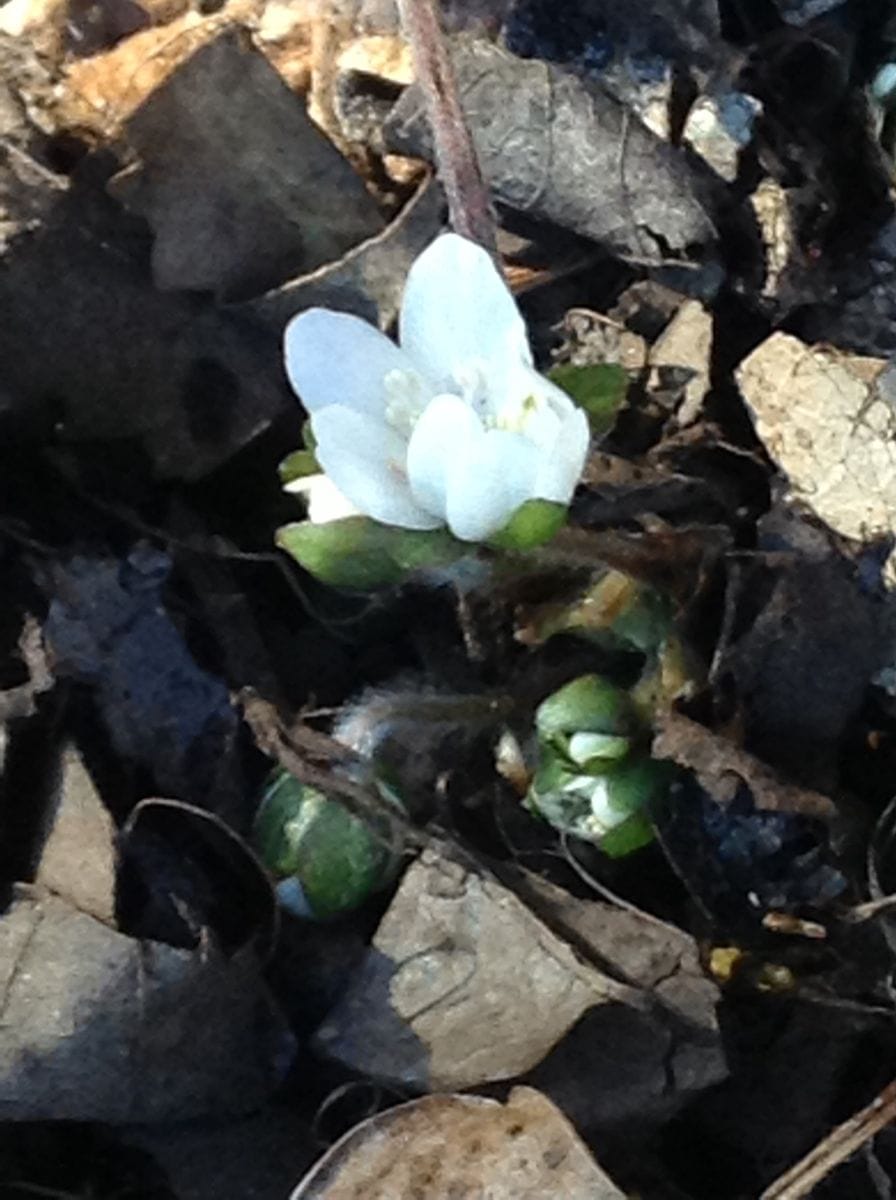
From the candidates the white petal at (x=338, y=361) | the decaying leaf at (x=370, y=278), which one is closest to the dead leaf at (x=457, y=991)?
the white petal at (x=338, y=361)

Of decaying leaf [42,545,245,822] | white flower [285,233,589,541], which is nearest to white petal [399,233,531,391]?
white flower [285,233,589,541]

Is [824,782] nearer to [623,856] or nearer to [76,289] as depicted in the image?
[623,856]

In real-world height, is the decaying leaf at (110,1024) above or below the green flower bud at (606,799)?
above

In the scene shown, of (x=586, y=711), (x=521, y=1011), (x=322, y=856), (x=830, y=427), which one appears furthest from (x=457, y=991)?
(x=830, y=427)

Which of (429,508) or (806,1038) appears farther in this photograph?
(806,1038)

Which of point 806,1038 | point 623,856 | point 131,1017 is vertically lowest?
point 806,1038

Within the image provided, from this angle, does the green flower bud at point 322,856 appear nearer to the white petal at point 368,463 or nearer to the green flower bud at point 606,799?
the green flower bud at point 606,799

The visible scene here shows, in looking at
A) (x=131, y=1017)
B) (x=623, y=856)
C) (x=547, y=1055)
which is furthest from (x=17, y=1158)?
(x=623, y=856)
